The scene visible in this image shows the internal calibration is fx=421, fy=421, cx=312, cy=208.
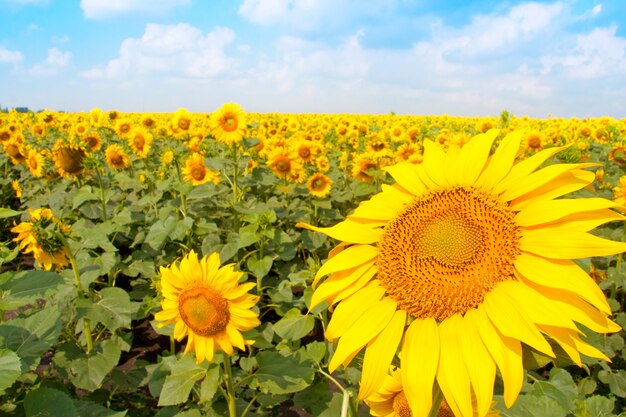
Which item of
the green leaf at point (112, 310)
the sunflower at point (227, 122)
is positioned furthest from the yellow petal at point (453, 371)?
the sunflower at point (227, 122)

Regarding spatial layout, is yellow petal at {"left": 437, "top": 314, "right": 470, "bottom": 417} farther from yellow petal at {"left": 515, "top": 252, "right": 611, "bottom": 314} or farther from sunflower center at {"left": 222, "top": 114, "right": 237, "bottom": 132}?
sunflower center at {"left": 222, "top": 114, "right": 237, "bottom": 132}

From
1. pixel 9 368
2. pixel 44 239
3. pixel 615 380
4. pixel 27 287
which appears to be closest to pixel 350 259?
pixel 9 368

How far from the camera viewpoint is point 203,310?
2.03 m

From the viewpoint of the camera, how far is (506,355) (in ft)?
2.54

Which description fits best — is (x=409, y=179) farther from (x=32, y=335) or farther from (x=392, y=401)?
(x=32, y=335)

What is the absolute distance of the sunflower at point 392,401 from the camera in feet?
4.16

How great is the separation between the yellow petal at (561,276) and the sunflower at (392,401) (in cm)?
59

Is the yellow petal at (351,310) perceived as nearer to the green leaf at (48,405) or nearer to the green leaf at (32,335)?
the green leaf at (48,405)

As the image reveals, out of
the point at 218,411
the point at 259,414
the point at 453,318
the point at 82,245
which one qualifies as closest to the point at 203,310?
the point at 218,411

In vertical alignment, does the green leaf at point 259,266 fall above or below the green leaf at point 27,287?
below

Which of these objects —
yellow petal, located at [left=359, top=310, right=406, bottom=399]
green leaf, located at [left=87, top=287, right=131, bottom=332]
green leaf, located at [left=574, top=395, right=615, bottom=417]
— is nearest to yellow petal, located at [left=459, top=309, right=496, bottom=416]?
yellow petal, located at [left=359, top=310, right=406, bottom=399]

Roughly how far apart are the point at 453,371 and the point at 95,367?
2396 mm

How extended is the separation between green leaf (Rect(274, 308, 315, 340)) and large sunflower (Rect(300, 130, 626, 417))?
4.81 feet

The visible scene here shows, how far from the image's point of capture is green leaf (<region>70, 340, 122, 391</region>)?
2418mm
